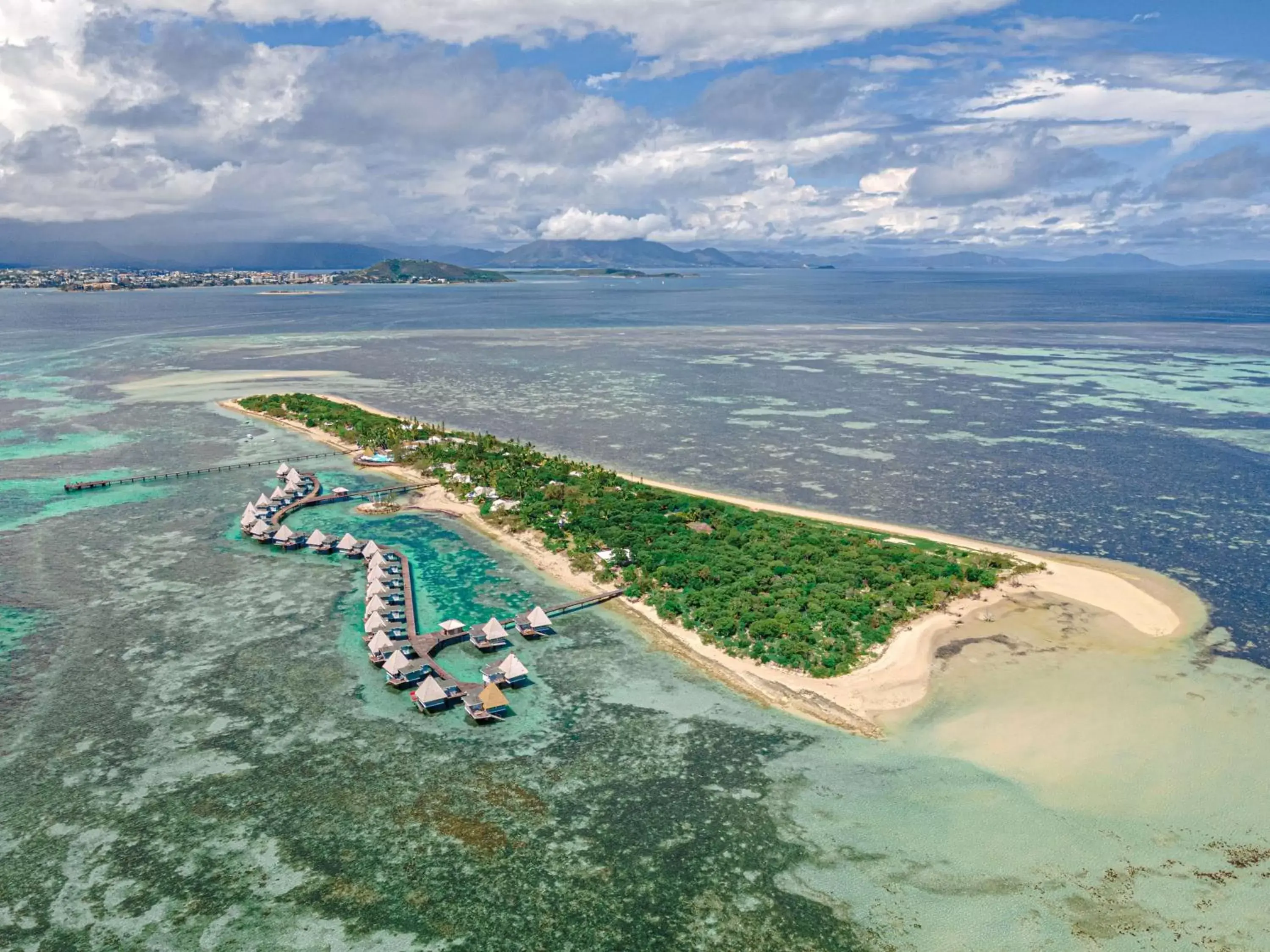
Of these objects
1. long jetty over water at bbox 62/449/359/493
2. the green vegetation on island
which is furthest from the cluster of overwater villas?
long jetty over water at bbox 62/449/359/493

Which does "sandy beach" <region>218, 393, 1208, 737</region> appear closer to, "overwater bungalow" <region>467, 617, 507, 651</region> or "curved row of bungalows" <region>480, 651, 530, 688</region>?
"overwater bungalow" <region>467, 617, 507, 651</region>

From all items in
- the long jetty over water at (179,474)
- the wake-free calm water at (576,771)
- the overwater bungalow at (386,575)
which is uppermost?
the long jetty over water at (179,474)

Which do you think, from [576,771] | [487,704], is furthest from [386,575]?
[576,771]

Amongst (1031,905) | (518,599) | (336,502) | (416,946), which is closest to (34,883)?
(416,946)

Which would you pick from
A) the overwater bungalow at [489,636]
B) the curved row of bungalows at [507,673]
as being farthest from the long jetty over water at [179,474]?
the curved row of bungalows at [507,673]

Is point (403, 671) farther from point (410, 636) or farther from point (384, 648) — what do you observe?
point (410, 636)

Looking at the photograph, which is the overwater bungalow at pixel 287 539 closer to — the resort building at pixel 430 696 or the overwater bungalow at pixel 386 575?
the overwater bungalow at pixel 386 575
